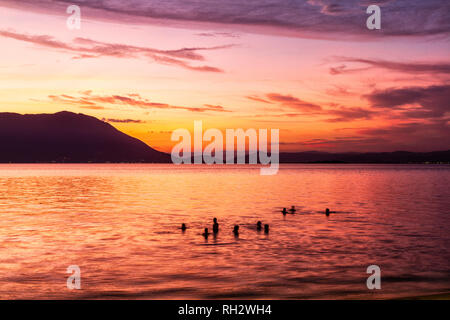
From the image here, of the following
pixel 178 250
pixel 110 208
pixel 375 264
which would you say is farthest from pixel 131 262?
pixel 110 208

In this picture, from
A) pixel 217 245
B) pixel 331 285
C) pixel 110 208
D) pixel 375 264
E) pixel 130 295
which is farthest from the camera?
pixel 110 208

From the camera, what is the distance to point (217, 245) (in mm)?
34938

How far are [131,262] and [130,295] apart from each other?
7261mm

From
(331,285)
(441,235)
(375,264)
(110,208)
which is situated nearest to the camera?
(331,285)

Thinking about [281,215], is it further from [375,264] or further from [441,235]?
[375,264]

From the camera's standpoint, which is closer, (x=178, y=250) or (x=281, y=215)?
(x=178, y=250)

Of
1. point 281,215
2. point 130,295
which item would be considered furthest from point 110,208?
point 130,295

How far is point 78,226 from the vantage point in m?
45.6
